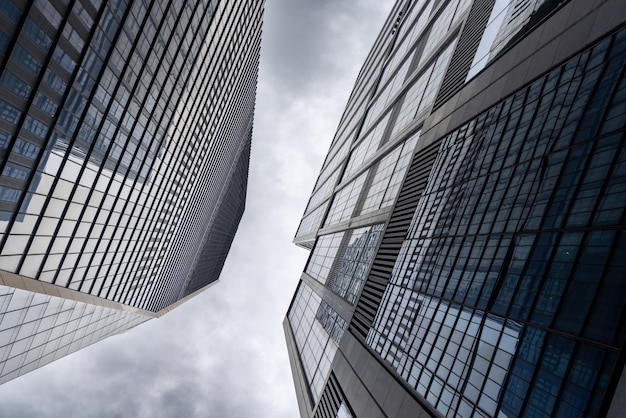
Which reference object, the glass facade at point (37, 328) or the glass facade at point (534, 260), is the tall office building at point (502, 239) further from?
the glass facade at point (37, 328)

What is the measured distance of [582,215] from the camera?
16109 mm

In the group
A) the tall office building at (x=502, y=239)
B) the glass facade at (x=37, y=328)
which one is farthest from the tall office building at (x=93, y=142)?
the tall office building at (x=502, y=239)

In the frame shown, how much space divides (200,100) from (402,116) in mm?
28091

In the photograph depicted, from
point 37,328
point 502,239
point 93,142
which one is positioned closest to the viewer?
point 502,239

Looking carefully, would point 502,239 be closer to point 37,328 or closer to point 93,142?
point 93,142

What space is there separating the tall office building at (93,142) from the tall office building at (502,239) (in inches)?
1061

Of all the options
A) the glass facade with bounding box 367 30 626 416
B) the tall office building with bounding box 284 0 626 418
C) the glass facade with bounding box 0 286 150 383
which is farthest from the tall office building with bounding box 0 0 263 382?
the glass facade with bounding box 367 30 626 416

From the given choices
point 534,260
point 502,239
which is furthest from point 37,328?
point 534,260

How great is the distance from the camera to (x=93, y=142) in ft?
107

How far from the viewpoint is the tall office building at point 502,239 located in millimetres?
14711

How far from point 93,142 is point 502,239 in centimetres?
3124

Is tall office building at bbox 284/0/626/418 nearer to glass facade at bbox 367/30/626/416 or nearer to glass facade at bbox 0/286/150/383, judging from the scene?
glass facade at bbox 367/30/626/416

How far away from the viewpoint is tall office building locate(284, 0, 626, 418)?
14711 mm

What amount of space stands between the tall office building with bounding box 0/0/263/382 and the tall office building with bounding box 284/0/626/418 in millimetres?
26958
